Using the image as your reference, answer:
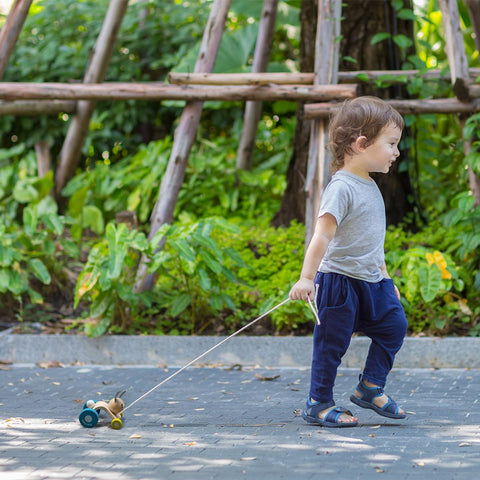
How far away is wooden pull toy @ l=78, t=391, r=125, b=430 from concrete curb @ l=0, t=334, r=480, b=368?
160cm

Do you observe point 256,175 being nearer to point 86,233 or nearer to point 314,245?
point 86,233

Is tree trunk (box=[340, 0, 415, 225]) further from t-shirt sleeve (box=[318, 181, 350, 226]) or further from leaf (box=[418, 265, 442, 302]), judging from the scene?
t-shirt sleeve (box=[318, 181, 350, 226])

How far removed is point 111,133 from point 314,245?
234 inches

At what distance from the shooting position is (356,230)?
139 inches

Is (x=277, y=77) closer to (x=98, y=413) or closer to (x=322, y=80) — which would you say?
(x=322, y=80)

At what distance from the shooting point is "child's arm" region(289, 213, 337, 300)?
11.1 ft

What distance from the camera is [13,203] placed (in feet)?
25.7

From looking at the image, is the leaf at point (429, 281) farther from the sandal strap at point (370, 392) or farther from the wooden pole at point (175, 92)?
the sandal strap at point (370, 392)

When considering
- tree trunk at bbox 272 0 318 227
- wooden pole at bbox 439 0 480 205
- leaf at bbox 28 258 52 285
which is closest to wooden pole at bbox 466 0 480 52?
wooden pole at bbox 439 0 480 205

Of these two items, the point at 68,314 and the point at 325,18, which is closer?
the point at 325,18

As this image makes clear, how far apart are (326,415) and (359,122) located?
132 centimetres

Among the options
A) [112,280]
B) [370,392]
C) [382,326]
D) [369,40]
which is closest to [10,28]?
[112,280]

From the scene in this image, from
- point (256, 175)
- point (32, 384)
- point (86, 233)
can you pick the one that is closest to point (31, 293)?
point (32, 384)

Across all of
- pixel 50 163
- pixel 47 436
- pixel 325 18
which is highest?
pixel 325 18
